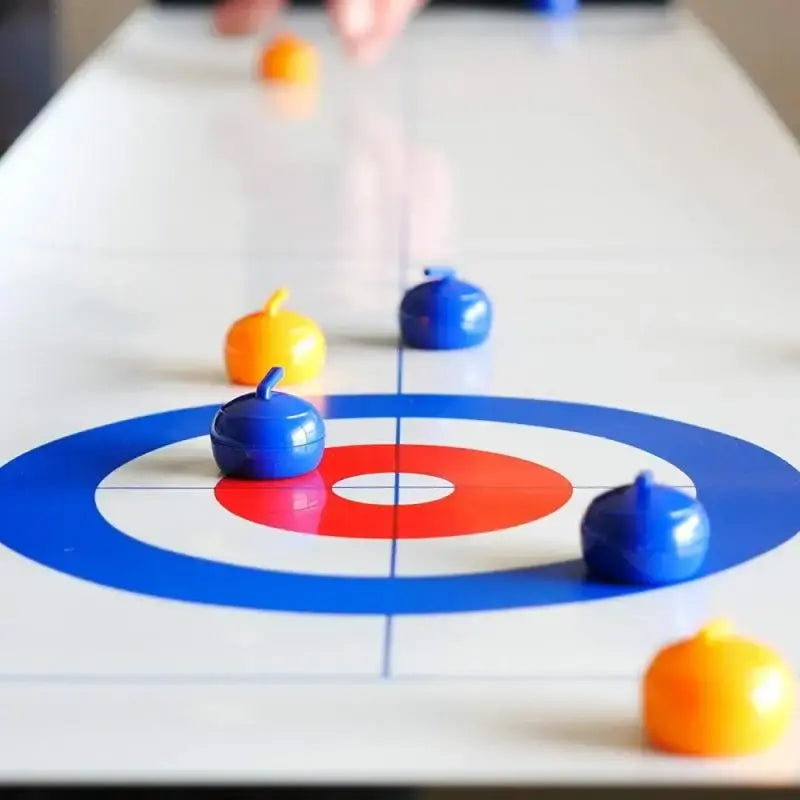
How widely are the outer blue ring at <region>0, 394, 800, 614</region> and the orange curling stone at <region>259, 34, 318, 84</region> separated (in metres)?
1.41

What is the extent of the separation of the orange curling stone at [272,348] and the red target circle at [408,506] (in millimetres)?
168

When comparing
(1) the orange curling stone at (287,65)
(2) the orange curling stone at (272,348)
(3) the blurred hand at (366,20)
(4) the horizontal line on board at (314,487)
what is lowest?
(4) the horizontal line on board at (314,487)

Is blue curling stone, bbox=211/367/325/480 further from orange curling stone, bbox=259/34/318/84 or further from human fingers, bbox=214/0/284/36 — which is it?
human fingers, bbox=214/0/284/36

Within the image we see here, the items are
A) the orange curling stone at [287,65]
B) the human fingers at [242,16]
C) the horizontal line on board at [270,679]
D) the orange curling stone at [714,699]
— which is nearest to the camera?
the orange curling stone at [714,699]

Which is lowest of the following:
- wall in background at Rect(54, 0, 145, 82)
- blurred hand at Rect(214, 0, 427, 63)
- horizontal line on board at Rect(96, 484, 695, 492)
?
wall in background at Rect(54, 0, 145, 82)

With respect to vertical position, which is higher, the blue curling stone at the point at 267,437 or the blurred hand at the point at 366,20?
the blurred hand at the point at 366,20

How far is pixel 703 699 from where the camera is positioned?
80 centimetres

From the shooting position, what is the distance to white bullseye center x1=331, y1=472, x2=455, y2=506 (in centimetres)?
116

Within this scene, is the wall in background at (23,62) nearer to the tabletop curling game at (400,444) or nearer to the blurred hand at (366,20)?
the tabletop curling game at (400,444)

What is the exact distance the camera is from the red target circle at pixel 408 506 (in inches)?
43.6

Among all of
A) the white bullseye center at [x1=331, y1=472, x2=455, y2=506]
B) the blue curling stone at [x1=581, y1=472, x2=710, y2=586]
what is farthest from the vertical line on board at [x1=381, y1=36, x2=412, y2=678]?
the blue curling stone at [x1=581, y1=472, x2=710, y2=586]

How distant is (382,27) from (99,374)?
3.31ft

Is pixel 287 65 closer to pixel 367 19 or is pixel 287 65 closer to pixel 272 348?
pixel 367 19

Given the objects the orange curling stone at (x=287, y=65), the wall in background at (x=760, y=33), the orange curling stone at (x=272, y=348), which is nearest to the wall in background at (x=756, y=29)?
the wall in background at (x=760, y=33)
